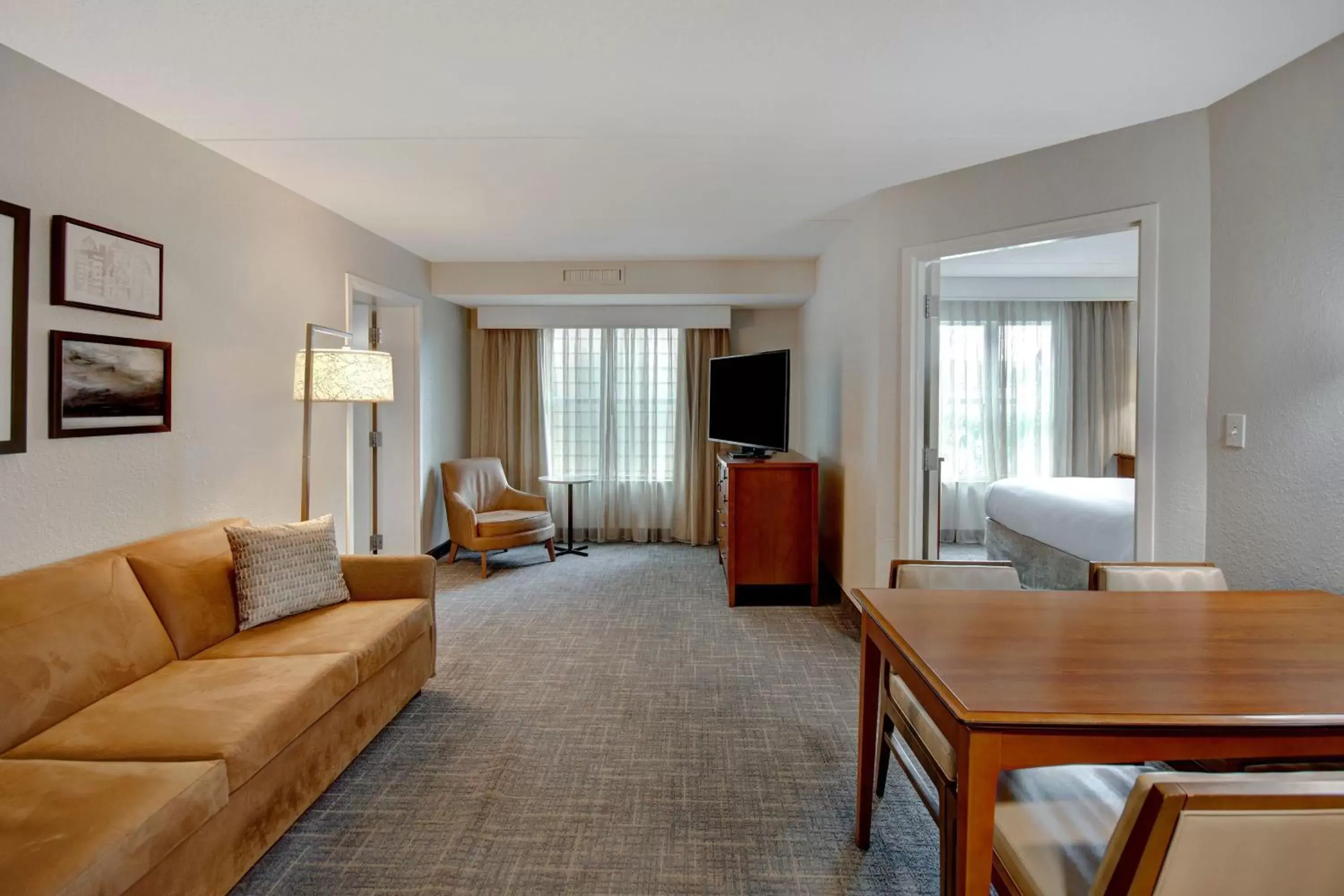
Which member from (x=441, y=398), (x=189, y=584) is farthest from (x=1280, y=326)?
(x=441, y=398)

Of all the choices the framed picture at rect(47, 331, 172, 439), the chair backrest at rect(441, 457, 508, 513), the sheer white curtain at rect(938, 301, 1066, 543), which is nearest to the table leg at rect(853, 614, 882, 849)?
the framed picture at rect(47, 331, 172, 439)

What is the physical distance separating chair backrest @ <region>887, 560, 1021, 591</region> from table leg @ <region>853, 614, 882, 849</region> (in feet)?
1.00

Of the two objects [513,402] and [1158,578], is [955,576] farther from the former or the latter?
[513,402]

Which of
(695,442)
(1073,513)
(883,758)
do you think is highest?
(695,442)

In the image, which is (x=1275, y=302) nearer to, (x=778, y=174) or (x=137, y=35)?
(x=778, y=174)

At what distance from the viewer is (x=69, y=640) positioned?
1823 millimetres

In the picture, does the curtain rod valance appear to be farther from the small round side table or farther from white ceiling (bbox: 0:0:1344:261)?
white ceiling (bbox: 0:0:1344:261)

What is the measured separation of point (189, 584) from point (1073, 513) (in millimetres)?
4373

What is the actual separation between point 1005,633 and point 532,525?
4047 millimetres

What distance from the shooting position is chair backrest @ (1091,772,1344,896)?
799mm

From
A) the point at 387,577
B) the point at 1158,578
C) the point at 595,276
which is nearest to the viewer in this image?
the point at 1158,578

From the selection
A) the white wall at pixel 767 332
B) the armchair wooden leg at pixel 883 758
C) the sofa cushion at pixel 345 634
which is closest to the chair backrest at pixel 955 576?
the armchair wooden leg at pixel 883 758

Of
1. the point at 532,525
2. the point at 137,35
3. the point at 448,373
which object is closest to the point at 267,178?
the point at 137,35

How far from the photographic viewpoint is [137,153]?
2.38 m
